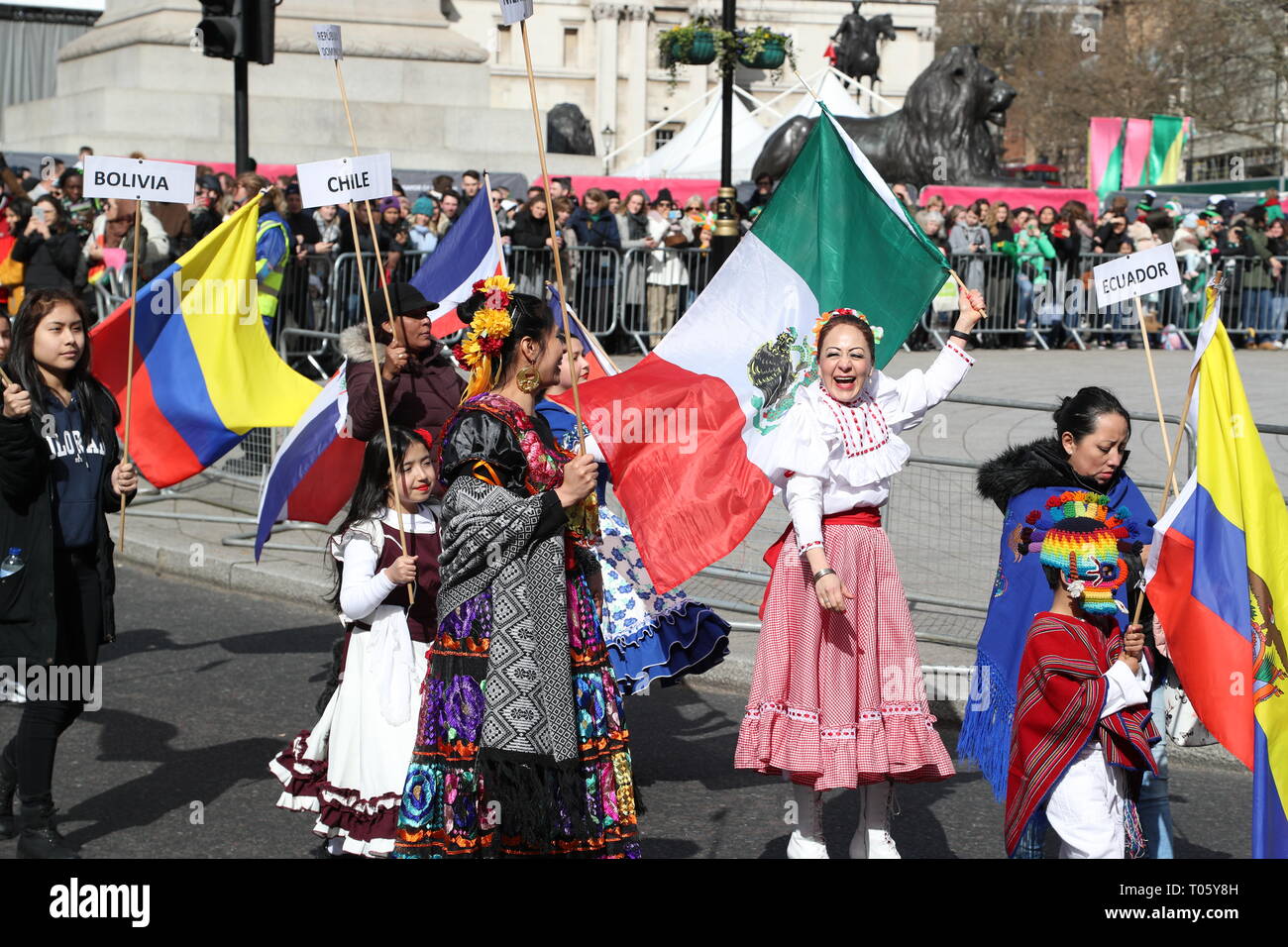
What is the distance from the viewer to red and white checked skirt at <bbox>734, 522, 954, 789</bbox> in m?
5.30

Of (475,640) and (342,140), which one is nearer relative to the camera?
(475,640)

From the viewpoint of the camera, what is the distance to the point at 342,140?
80.0 feet

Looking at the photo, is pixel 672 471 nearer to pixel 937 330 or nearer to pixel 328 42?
pixel 328 42

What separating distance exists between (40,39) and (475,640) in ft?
171

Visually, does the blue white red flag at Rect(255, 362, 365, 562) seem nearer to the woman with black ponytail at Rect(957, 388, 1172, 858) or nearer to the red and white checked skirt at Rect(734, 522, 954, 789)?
the red and white checked skirt at Rect(734, 522, 954, 789)

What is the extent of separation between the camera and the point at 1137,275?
5.74 m

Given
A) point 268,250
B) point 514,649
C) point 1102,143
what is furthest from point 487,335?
point 1102,143

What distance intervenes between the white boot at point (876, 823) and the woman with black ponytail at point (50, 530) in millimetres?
2527

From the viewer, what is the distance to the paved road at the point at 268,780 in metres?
6.01

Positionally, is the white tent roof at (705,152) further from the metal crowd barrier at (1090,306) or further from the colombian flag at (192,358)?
the colombian flag at (192,358)

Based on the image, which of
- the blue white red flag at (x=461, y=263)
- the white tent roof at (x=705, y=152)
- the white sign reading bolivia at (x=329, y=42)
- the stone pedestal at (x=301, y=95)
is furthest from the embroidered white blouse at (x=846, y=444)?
the white tent roof at (x=705, y=152)

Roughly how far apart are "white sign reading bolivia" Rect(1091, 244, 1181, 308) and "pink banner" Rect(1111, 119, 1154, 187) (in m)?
34.0
